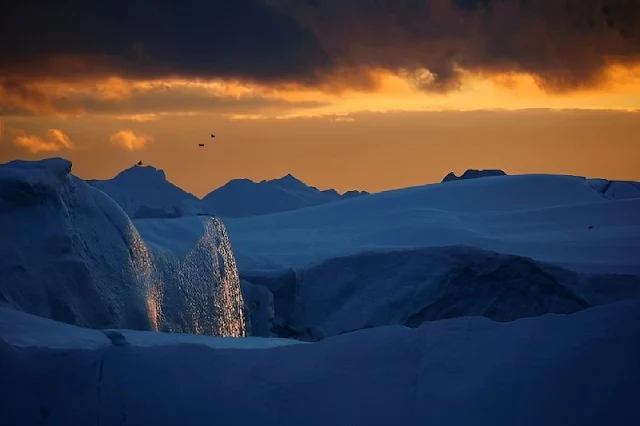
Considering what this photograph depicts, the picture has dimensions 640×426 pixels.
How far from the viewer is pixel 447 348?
16.1 feet

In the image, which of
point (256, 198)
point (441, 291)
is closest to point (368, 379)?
point (441, 291)

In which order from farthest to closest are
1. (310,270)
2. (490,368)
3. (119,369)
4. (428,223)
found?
(428,223)
(310,270)
(119,369)
(490,368)

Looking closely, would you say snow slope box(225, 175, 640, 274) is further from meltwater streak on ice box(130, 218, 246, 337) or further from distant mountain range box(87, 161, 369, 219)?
distant mountain range box(87, 161, 369, 219)

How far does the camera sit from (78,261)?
863 centimetres

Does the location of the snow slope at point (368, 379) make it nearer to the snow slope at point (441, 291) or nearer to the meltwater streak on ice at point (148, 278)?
the meltwater streak on ice at point (148, 278)

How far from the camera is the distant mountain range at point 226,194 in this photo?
45.9 metres

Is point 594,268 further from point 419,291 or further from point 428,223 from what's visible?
point 428,223

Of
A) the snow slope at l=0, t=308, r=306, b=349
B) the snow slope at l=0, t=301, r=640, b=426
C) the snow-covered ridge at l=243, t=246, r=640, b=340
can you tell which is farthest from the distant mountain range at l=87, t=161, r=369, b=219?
the snow slope at l=0, t=301, r=640, b=426

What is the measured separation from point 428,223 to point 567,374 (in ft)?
70.6

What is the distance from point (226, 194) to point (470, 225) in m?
29.1

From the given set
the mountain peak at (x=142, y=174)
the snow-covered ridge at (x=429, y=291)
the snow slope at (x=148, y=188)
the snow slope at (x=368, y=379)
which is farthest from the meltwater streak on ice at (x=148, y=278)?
the mountain peak at (x=142, y=174)

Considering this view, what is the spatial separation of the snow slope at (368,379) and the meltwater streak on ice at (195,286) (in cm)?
431

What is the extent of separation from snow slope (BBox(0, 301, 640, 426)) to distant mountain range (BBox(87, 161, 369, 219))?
3632cm

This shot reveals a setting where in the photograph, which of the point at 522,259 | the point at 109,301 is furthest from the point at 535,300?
the point at 109,301
